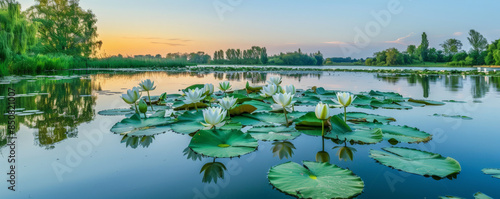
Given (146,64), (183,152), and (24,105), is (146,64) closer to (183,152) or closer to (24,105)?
(24,105)

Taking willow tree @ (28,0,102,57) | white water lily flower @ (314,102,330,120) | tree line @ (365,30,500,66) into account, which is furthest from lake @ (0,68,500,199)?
tree line @ (365,30,500,66)

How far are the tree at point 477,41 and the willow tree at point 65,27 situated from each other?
184 ft

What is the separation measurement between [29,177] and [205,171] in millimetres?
913

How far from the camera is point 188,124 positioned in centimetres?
254

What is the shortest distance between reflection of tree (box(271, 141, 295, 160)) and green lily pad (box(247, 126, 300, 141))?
43 mm

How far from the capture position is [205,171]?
1497 millimetres

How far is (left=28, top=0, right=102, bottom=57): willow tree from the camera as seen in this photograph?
2530 cm

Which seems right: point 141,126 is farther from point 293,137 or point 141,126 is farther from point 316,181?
point 316,181

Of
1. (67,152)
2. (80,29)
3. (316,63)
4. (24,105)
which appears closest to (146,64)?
(80,29)

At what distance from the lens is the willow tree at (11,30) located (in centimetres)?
913

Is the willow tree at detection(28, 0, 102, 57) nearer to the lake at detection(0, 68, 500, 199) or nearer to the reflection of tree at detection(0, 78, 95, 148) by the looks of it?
the reflection of tree at detection(0, 78, 95, 148)

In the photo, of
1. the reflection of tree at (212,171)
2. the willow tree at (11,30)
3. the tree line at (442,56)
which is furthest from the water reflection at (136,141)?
the tree line at (442,56)

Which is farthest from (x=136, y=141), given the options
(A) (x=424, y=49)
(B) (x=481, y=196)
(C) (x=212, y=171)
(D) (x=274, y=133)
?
(A) (x=424, y=49)

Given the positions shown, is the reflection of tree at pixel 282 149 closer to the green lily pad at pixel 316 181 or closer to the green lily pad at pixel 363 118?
the green lily pad at pixel 316 181
